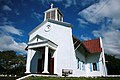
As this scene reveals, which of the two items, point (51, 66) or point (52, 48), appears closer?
point (52, 48)

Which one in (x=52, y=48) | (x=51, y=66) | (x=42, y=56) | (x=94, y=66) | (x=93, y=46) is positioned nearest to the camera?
(x=52, y=48)

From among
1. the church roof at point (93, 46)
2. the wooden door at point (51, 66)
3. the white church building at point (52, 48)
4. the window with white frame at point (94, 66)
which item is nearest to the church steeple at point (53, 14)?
the white church building at point (52, 48)

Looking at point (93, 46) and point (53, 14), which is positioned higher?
point (53, 14)

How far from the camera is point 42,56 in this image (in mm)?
17734

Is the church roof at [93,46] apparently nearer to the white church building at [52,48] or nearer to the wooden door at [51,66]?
the white church building at [52,48]

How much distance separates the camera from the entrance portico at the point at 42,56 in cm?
1485

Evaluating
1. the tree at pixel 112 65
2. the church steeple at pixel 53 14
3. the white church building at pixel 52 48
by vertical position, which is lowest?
the tree at pixel 112 65

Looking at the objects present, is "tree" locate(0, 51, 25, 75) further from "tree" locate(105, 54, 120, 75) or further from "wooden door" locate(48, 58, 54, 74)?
"wooden door" locate(48, 58, 54, 74)

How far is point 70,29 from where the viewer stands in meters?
17.3

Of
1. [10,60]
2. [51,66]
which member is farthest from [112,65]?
[51,66]

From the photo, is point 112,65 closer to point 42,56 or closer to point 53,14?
point 53,14

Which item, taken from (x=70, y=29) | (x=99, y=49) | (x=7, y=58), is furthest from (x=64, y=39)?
(x=7, y=58)

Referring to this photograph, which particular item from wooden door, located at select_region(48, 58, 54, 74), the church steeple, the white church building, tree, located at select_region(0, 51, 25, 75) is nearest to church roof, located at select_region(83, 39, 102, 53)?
the white church building

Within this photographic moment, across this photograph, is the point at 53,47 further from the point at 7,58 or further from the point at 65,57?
the point at 7,58
